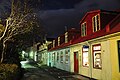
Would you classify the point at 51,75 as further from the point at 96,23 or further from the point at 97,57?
the point at 96,23

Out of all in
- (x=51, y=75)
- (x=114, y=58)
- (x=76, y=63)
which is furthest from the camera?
(x=76, y=63)

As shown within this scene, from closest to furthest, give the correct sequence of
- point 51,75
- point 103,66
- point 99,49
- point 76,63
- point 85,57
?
point 103,66
point 99,49
point 85,57
point 51,75
point 76,63

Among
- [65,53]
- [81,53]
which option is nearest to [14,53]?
[81,53]

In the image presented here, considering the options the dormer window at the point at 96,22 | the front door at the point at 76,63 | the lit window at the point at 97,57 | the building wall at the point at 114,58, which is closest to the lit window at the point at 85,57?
the lit window at the point at 97,57

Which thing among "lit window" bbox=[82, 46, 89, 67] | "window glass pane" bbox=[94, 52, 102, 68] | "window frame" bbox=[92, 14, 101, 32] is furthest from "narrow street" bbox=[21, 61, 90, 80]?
"window frame" bbox=[92, 14, 101, 32]

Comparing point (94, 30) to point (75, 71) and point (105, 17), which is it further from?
point (75, 71)

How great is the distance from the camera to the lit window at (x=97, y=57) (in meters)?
19.0

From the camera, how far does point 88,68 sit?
70.1 ft

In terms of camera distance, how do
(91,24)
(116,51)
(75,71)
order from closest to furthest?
1. (116,51)
2. (91,24)
3. (75,71)

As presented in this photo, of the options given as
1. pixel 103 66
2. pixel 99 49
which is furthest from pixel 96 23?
pixel 103 66

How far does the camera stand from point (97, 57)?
63.7ft

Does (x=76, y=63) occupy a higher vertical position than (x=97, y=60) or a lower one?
lower

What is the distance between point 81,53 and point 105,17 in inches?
203

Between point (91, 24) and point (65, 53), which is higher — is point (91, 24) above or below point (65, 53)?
above
